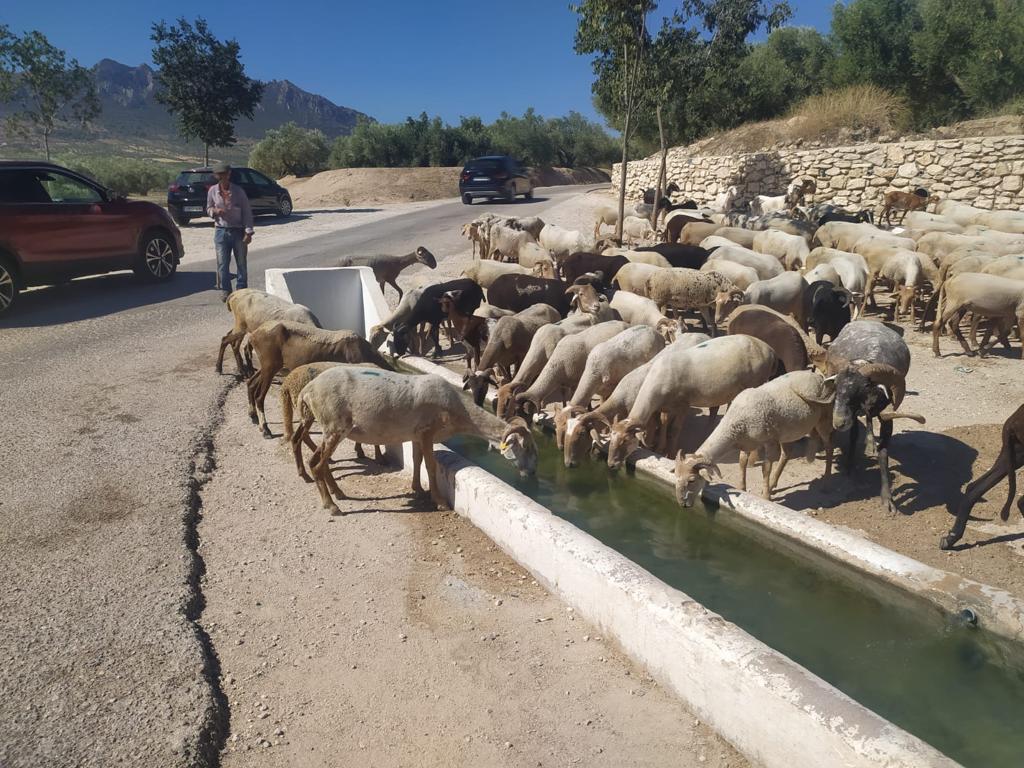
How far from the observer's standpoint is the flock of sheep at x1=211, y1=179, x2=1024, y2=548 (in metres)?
6.05

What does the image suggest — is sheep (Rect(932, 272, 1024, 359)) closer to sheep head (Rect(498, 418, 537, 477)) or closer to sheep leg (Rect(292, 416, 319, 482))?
sheep head (Rect(498, 418, 537, 477))

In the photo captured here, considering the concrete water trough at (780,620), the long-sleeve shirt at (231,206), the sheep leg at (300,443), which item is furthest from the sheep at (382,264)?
the concrete water trough at (780,620)

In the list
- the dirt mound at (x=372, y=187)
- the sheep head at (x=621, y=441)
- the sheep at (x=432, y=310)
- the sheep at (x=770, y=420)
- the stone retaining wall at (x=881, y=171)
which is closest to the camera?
the sheep at (x=770, y=420)

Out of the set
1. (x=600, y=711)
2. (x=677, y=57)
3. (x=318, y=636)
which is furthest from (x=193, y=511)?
(x=677, y=57)

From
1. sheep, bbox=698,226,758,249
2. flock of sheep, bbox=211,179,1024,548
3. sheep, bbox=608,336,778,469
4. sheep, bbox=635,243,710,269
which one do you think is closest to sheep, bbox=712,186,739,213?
sheep, bbox=698,226,758,249

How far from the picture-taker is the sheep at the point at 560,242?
15.9 meters

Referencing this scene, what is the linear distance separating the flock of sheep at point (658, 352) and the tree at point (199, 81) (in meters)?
25.0

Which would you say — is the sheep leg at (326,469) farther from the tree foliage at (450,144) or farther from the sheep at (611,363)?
the tree foliage at (450,144)

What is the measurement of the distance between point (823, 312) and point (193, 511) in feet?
26.9

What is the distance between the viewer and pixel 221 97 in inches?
1345

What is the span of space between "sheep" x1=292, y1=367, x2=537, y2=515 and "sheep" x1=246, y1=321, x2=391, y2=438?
1631mm

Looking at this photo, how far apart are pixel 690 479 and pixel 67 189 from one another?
12.4 m

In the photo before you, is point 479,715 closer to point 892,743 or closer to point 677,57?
point 892,743

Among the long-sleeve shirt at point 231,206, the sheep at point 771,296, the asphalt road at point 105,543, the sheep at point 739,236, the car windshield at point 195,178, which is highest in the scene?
the car windshield at point 195,178
